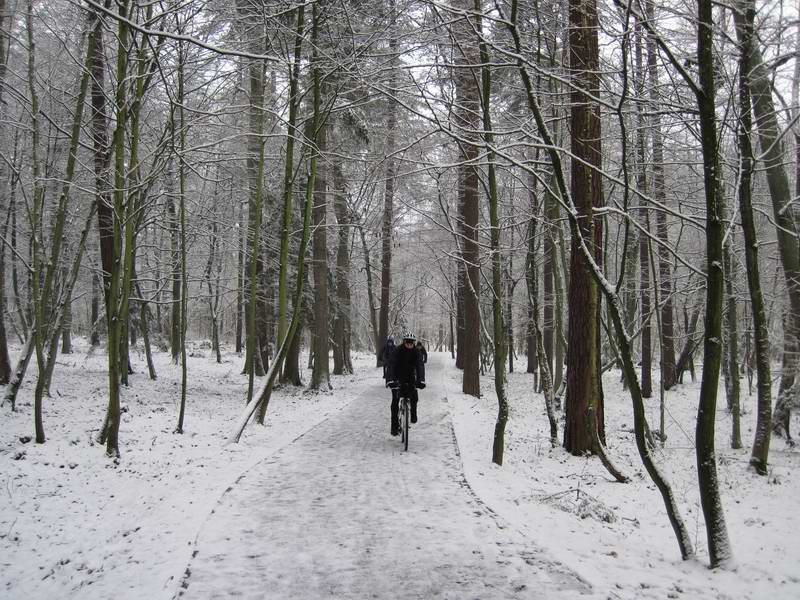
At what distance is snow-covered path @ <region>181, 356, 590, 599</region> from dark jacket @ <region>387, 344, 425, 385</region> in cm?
188

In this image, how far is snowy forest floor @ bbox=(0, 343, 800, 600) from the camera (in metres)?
3.97

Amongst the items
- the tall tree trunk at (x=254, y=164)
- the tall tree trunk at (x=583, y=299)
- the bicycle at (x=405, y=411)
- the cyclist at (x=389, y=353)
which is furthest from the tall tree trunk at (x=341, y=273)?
the tall tree trunk at (x=583, y=299)

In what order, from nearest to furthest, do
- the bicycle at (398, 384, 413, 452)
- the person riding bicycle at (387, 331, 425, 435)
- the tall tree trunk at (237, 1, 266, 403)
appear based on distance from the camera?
the bicycle at (398, 384, 413, 452), the person riding bicycle at (387, 331, 425, 435), the tall tree trunk at (237, 1, 266, 403)

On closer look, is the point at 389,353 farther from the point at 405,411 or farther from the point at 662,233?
the point at 662,233

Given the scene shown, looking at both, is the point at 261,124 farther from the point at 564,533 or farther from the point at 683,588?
the point at 683,588

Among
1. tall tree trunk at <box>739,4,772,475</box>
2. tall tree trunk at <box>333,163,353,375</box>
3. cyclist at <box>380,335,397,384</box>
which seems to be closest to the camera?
tall tree trunk at <box>739,4,772,475</box>

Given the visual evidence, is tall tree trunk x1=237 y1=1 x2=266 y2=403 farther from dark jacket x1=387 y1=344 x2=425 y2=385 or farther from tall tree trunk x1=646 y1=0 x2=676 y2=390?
tall tree trunk x1=646 y1=0 x2=676 y2=390

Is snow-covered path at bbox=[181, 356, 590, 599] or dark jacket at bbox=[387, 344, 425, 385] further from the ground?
dark jacket at bbox=[387, 344, 425, 385]

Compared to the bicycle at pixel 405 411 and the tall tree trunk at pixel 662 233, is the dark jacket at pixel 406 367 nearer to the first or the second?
the bicycle at pixel 405 411

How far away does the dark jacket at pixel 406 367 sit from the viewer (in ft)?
31.5

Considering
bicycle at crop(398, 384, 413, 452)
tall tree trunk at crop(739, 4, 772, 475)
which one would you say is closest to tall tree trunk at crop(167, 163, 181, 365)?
bicycle at crop(398, 384, 413, 452)

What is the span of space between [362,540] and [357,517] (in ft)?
2.05

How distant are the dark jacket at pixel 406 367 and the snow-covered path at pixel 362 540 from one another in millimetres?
1881

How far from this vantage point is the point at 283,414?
12953 millimetres
